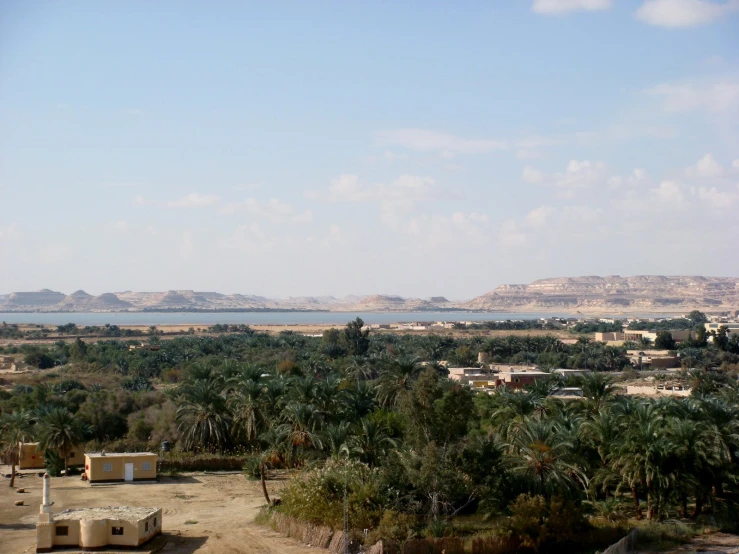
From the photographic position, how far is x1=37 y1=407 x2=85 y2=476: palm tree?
4228 cm

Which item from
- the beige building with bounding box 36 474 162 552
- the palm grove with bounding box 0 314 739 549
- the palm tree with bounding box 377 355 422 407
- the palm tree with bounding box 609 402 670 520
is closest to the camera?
the beige building with bounding box 36 474 162 552

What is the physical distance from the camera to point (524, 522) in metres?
27.7

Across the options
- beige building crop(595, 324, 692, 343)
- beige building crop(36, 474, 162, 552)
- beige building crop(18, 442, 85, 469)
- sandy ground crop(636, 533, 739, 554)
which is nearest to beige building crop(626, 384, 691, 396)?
sandy ground crop(636, 533, 739, 554)

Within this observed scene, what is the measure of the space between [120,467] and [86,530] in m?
13.1

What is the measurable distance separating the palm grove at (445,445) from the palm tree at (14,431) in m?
0.09

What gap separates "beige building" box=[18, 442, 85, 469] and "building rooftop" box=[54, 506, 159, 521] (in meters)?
15.1

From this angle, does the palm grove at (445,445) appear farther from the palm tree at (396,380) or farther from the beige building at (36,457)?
the beige building at (36,457)

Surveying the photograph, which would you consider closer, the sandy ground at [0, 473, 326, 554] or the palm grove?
the sandy ground at [0, 473, 326, 554]

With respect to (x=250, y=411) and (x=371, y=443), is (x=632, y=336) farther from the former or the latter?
(x=371, y=443)

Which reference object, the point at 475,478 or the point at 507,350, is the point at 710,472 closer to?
the point at 475,478

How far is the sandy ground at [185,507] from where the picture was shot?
2931 cm

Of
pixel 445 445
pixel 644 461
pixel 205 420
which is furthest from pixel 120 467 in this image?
pixel 644 461

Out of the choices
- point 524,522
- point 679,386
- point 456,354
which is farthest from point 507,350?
→ point 524,522

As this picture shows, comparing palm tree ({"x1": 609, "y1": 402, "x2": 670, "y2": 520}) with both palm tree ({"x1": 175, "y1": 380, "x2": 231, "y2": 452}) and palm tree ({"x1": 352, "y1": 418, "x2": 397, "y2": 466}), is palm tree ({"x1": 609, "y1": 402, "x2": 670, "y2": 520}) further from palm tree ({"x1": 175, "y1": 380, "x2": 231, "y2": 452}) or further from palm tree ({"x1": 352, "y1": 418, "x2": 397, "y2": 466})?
palm tree ({"x1": 175, "y1": 380, "x2": 231, "y2": 452})
